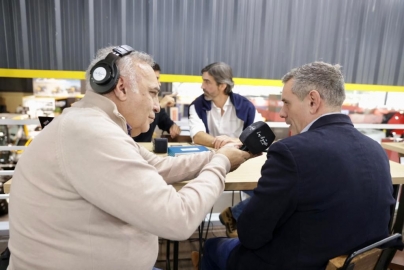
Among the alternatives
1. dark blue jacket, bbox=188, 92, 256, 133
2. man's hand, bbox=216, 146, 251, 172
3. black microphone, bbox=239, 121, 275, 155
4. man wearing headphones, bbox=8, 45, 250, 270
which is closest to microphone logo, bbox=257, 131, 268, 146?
black microphone, bbox=239, 121, 275, 155

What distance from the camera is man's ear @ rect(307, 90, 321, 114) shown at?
1.12 metres

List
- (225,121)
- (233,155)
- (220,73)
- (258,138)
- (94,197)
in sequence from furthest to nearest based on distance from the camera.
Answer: (225,121) → (220,73) → (258,138) → (233,155) → (94,197)

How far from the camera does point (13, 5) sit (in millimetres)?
2545

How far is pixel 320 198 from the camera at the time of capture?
867 millimetres

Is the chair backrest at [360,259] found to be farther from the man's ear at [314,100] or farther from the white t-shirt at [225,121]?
A: the white t-shirt at [225,121]

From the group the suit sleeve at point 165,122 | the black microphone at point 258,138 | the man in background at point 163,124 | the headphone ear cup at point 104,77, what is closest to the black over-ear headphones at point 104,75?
the headphone ear cup at point 104,77

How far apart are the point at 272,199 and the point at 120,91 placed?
1.91 ft

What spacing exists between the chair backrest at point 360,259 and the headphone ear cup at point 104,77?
82 centimetres

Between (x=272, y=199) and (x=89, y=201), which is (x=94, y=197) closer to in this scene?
(x=89, y=201)

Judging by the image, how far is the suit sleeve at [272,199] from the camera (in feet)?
2.88

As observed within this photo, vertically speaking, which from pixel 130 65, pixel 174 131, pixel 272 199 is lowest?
pixel 174 131

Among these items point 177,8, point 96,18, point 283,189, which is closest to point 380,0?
point 177,8

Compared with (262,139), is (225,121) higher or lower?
lower

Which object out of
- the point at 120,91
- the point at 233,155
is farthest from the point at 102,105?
the point at 233,155
